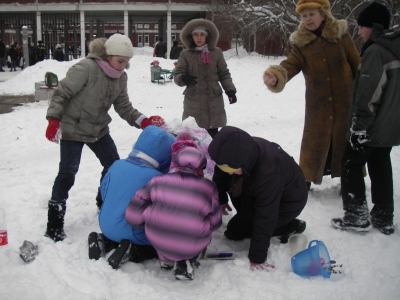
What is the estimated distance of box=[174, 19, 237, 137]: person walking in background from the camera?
14.3 ft

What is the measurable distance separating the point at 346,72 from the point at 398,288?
1924mm

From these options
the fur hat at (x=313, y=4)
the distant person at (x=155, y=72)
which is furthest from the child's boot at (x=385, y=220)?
the distant person at (x=155, y=72)

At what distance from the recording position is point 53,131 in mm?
2822

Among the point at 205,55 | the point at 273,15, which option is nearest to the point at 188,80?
the point at 205,55

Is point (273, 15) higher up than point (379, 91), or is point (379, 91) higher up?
point (273, 15)

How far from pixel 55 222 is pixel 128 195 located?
0.71m

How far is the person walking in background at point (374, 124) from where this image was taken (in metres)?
2.88

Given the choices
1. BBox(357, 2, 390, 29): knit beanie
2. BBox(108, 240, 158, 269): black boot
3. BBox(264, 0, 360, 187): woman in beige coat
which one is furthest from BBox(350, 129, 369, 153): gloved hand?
BBox(108, 240, 158, 269): black boot

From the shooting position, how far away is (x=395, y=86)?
2.94m

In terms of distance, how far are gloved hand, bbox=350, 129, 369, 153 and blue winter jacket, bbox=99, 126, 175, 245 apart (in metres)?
1.43

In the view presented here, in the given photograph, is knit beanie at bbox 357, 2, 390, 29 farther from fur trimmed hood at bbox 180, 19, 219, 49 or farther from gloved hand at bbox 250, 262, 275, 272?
gloved hand at bbox 250, 262, 275, 272

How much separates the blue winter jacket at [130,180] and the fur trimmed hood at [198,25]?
1941 millimetres

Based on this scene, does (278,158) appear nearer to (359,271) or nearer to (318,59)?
(359,271)

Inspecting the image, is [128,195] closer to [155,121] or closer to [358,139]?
[155,121]
